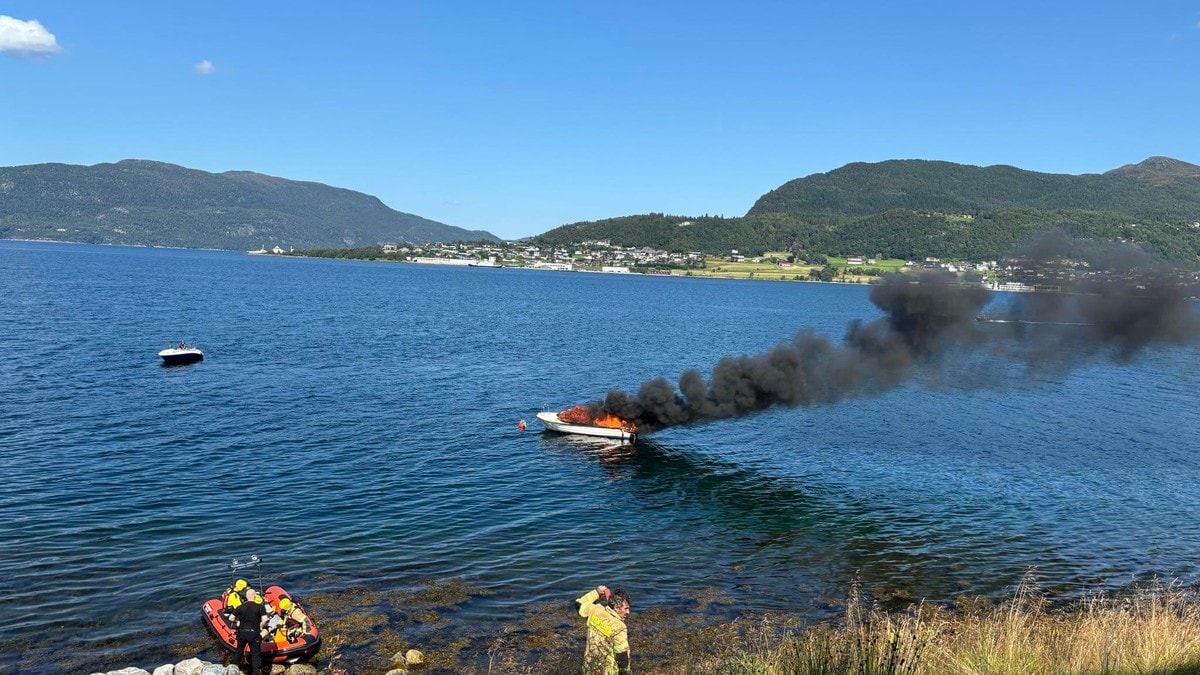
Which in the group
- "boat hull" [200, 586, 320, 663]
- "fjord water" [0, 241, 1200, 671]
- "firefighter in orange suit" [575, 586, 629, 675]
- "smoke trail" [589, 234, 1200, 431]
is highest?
"smoke trail" [589, 234, 1200, 431]

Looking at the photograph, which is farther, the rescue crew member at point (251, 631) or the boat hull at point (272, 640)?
the boat hull at point (272, 640)

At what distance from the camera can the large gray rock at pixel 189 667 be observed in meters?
20.4

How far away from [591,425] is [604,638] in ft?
114

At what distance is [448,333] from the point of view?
107 m

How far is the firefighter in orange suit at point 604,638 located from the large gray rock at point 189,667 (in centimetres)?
1077

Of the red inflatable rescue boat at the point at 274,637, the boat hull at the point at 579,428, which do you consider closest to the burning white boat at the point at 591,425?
the boat hull at the point at 579,428

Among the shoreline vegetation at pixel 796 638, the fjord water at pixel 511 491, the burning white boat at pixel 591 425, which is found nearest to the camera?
the shoreline vegetation at pixel 796 638

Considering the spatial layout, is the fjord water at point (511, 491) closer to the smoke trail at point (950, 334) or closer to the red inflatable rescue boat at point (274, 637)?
the red inflatable rescue boat at point (274, 637)

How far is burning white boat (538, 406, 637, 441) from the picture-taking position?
52.5 metres

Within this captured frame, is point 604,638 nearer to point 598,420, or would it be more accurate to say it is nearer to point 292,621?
point 292,621

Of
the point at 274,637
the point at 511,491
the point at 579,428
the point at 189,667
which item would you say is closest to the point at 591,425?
the point at 579,428

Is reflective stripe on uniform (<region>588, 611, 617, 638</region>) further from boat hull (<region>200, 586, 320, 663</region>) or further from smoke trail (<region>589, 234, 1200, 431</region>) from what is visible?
smoke trail (<region>589, 234, 1200, 431</region>)

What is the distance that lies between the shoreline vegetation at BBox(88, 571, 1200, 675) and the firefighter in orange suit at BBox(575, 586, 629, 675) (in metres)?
1.58

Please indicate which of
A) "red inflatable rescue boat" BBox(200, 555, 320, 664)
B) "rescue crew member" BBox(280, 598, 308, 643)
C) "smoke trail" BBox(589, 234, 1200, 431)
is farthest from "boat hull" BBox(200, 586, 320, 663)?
"smoke trail" BBox(589, 234, 1200, 431)
